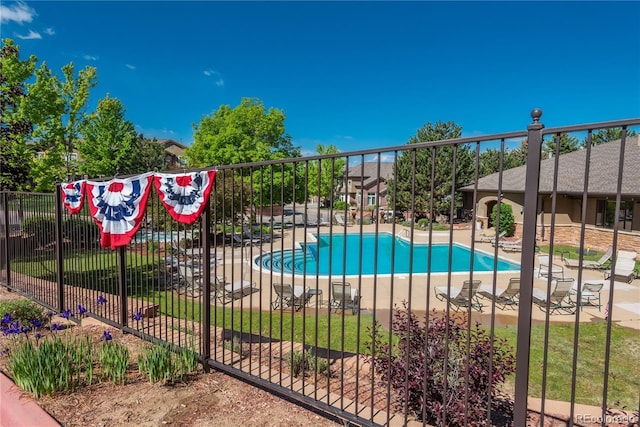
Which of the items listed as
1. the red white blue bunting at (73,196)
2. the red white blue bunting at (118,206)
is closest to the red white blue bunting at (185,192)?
the red white blue bunting at (118,206)

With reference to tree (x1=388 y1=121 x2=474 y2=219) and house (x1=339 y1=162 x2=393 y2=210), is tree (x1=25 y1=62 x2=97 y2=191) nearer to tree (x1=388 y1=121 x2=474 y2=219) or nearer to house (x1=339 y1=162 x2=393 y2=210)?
house (x1=339 y1=162 x2=393 y2=210)

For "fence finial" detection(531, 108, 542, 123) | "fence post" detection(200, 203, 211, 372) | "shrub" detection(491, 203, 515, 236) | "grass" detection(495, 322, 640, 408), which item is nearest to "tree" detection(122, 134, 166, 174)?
"shrub" detection(491, 203, 515, 236)

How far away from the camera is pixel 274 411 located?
119 inches

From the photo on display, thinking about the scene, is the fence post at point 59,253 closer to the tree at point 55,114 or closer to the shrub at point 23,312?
the shrub at point 23,312

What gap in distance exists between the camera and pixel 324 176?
36.2 metres

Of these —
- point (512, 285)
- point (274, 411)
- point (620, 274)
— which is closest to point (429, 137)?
point (620, 274)

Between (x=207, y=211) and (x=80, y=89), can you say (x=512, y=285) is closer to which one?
(x=207, y=211)

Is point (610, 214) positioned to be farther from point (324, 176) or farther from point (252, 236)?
point (324, 176)

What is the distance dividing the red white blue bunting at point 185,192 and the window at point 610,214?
1898 cm

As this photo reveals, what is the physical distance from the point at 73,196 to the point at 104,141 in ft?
63.5

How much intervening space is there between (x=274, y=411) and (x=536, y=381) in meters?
3.47

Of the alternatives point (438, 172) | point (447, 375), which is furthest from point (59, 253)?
point (438, 172)

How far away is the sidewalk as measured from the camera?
8.78 feet

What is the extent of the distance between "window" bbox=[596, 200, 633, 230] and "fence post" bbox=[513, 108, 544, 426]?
A: 18.5m
